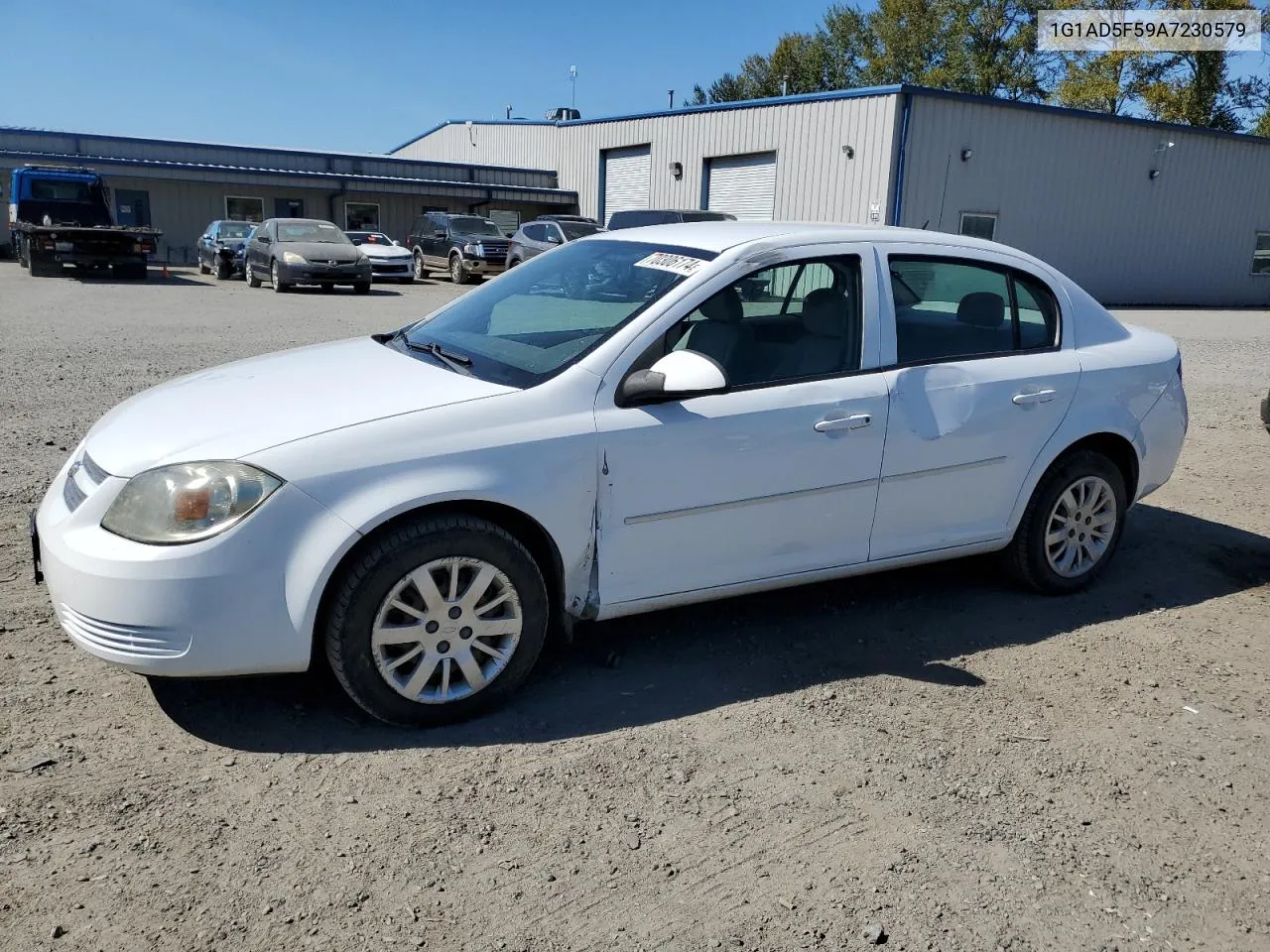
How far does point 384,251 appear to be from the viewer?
27.2m

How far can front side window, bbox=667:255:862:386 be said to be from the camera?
3930mm

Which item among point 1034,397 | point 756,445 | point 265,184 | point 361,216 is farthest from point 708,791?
point 361,216

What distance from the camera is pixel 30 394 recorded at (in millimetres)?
8711

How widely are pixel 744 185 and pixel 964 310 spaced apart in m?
23.7

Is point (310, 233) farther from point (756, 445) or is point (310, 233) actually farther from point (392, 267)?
point (756, 445)

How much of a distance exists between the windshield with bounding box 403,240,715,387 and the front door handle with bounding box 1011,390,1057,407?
153 cm

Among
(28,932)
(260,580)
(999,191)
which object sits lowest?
(28,932)

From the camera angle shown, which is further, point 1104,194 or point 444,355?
point 1104,194

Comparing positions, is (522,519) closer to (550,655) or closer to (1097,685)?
(550,655)

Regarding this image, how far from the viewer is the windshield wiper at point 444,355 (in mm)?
3859

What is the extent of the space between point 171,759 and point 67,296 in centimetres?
1921

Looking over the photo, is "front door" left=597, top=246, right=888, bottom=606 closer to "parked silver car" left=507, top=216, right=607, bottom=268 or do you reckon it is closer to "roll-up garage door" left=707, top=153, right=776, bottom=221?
"parked silver car" left=507, top=216, right=607, bottom=268

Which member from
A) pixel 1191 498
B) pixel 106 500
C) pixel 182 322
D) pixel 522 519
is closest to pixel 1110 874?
pixel 522 519

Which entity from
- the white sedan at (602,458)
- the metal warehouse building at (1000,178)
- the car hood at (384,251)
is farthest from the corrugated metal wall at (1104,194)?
the white sedan at (602,458)
